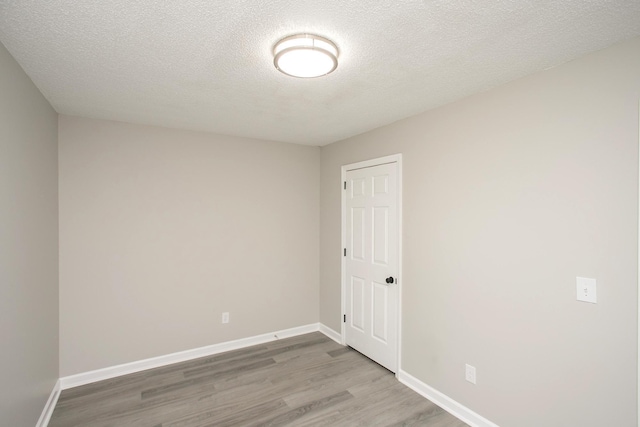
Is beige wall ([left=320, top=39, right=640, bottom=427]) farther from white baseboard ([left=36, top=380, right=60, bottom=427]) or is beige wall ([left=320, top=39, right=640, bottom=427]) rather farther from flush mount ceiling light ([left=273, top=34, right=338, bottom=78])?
white baseboard ([left=36, top=380, right=60, bottom=427])

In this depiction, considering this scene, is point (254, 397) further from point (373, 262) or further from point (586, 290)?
point (586, 290)

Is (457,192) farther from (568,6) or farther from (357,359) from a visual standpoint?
(357,359)

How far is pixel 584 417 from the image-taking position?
5.78 ft

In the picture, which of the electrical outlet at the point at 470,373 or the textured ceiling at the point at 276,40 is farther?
the electrical outlet at the point at 470,373

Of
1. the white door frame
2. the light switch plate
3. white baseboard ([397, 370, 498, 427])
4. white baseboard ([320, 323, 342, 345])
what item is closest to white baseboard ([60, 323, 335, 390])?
white baseboard ([320, 323, 342, 345])

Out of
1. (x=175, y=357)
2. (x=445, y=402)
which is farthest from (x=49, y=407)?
(x=445, y=402)

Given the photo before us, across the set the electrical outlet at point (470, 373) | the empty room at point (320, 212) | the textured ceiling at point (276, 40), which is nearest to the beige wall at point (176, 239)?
the empty room at point (320, 212)

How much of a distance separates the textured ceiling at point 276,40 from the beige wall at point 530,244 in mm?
246

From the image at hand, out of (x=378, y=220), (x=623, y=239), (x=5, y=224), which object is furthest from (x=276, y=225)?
(x=623, y=239)

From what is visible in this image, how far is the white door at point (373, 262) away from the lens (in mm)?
3094

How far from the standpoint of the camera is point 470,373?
237 cm

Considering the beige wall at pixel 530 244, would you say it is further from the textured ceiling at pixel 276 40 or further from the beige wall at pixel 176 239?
the beige wall at pixel 176 239

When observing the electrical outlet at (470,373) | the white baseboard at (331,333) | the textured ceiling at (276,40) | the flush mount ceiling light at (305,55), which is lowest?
the white baseboard at (331,333)

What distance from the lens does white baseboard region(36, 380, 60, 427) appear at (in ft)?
7.47
